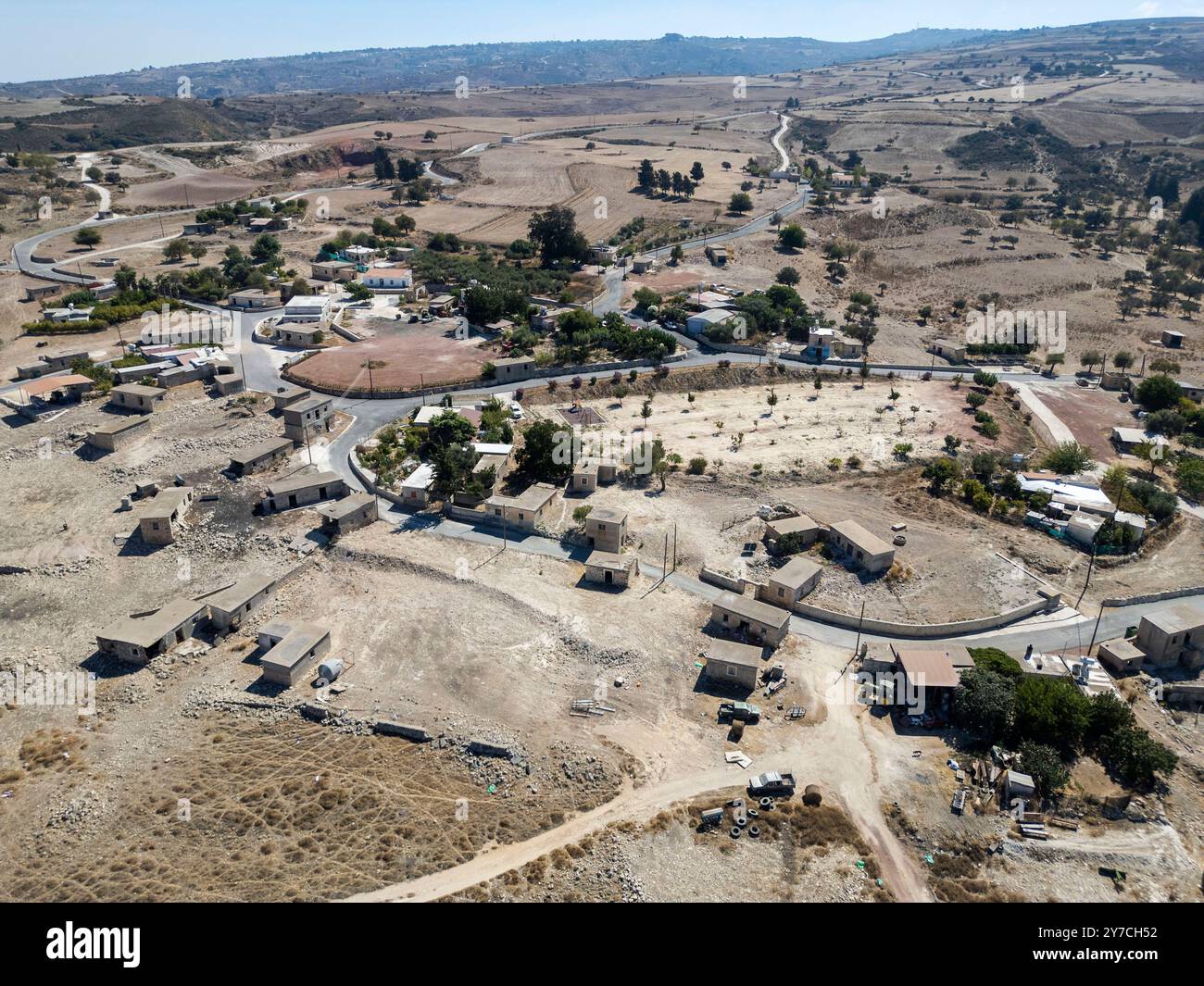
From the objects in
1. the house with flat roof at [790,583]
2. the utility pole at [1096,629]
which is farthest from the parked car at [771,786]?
the utility pole at [1096,629]

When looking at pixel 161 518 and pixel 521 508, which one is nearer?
pixel 161 518

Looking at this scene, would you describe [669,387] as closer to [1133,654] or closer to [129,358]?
[1133,654]

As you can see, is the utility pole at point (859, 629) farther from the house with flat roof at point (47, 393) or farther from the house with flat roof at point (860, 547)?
the house with flat roof at point (47, 393)

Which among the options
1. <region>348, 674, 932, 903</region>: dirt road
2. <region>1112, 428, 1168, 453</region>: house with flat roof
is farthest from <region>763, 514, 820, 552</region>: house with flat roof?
<region>1112, 428, 1168, 453</region>: house with flat roof

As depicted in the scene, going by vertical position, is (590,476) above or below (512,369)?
below

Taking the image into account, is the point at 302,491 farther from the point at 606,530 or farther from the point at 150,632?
the point at 606,530

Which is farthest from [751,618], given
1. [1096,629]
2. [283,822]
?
[283,822]
